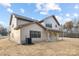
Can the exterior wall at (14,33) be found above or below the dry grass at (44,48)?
above

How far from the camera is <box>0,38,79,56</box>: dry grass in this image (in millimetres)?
2963

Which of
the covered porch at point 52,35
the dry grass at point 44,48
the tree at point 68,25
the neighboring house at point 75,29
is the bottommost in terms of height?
the dry grass at point 44,48

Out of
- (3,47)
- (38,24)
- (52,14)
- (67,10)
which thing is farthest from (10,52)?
(67,10)

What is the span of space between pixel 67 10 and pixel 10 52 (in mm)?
1119

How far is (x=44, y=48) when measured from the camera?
3.01 metres

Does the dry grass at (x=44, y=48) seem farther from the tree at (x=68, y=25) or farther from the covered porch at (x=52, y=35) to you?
the tree at (x=68, y=25)

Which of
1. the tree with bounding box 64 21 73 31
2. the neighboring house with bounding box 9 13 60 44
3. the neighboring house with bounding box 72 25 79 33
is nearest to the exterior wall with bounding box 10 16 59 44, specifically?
the neighboring house with bounding box 9 13 60 44

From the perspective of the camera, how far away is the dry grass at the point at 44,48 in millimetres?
2963

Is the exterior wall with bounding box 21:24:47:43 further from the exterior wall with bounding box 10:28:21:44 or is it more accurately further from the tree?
the tree

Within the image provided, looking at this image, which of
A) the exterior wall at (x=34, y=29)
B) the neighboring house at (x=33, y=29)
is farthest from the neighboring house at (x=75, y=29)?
the exterior wall at (x=34, y=29)

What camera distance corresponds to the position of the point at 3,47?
3.00m

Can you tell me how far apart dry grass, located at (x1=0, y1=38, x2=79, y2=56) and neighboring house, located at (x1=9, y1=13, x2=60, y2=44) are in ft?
0.28

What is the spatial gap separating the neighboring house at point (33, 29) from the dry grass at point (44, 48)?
86 millimetres

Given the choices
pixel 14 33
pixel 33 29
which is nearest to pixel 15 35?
pixel 14 33
